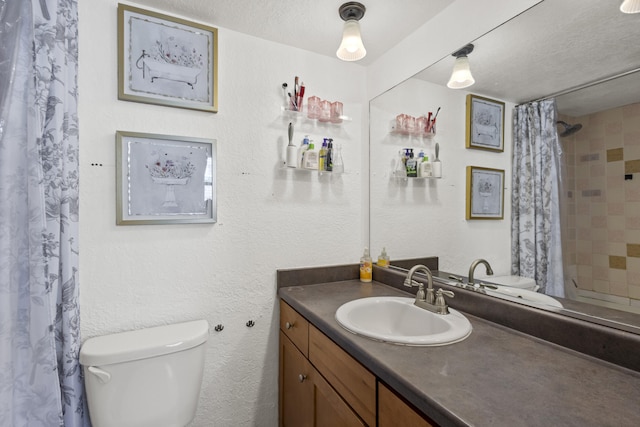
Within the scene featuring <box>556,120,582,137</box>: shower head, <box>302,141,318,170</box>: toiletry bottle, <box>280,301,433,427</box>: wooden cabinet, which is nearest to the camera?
<box>280,301,433,427</box>: wooden cabinet

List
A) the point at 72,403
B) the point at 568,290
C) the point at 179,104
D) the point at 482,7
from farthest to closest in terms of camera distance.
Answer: the point at 179,104 < the point at 482,7 < the point at 72,403 < the point at 568,290

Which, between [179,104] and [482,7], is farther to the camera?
[179,104]

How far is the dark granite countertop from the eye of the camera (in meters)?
0.60

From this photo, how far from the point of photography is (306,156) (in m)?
1.59

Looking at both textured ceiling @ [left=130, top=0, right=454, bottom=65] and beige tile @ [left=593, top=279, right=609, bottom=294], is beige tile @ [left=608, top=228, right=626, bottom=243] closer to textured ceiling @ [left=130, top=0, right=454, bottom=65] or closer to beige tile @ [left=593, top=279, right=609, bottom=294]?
beige tile @ [left=593, top=279, right=609, bottom=294]

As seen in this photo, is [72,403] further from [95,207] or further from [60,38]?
[60,38]

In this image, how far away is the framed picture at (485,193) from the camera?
3.92 feet

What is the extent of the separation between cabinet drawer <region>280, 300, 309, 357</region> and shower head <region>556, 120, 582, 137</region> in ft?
3.88

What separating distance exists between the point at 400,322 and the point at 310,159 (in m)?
0.93

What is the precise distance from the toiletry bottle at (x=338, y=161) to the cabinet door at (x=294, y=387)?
96 centimetres

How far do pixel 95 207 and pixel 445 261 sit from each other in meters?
1.61

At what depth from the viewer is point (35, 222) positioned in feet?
2.90

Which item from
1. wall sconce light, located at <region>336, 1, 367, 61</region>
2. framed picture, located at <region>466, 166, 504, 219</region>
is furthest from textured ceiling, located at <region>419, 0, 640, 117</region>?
wall sconce light, located at <region>336, 1, 367, 61</region>

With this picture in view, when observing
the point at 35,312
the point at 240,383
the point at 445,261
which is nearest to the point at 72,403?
the point at 35,312
